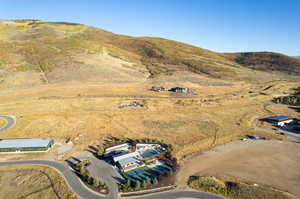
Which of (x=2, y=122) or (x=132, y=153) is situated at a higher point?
(x=2, y=122)

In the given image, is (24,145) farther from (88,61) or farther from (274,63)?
(274,63)

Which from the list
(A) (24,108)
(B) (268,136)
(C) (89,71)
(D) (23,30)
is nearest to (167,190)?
(B) (268,136)

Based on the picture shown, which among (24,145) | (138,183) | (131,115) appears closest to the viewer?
(138,183)

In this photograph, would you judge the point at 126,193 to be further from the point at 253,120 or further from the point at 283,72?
the point at 283,72

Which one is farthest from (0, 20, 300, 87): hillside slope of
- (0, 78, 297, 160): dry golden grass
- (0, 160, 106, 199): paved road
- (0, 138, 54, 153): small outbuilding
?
(0, 160, 106, 199): paved road

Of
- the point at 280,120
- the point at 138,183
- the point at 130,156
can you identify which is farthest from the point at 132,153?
the point at 280,120
